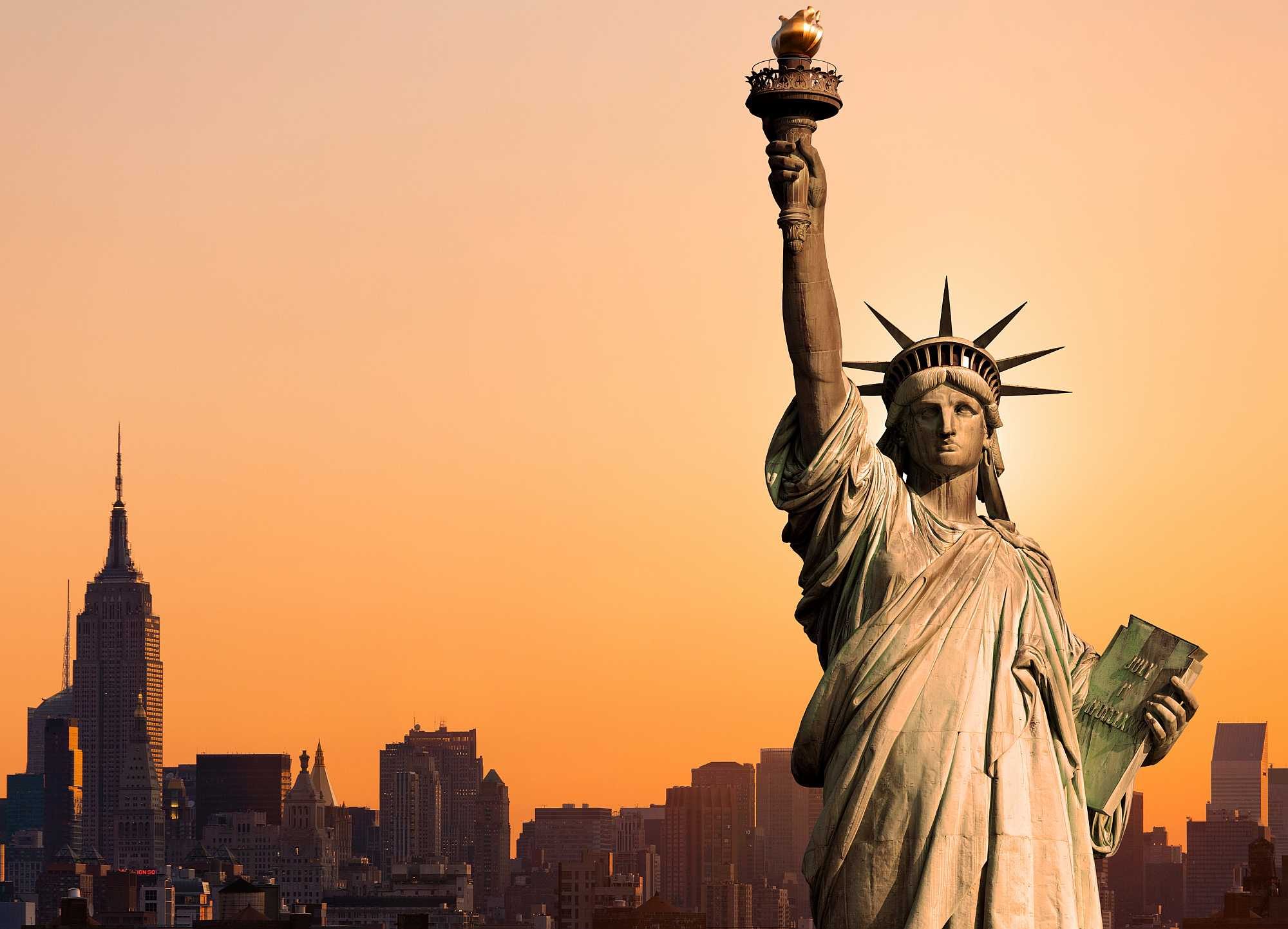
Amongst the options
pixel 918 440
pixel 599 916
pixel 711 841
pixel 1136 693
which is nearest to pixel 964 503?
pixel 918 440

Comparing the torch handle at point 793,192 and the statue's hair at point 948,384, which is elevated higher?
the torch handle at point 793,192

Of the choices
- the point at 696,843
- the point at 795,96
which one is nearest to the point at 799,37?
the point at 795,96

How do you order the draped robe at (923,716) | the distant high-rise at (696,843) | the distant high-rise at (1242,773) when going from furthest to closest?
1. the distant high-rise at (696,843)
2. the distant high-rise at (1242,773)
3. the draped robe at (923,716)

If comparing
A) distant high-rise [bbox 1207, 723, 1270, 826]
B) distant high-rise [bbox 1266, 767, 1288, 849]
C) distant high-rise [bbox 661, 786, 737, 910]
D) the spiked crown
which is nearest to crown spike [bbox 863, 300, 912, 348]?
the spiked crown

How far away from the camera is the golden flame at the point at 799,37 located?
53.7 ft

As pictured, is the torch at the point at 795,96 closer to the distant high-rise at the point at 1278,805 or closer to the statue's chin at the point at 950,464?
the statue's chin at the point at 950,464

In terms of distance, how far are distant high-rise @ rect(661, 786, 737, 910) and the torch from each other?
153260mm

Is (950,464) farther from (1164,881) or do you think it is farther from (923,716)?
(1164,881)

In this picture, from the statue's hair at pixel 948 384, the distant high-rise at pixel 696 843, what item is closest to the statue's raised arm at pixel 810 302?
the statue's hair at pixel 948 384

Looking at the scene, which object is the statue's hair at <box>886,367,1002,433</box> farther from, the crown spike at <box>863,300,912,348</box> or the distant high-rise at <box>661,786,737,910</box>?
the distant high-rise at <box>661,786,737,910</box>

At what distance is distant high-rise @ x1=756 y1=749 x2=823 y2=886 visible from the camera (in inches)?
5561

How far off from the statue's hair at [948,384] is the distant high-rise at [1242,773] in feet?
315

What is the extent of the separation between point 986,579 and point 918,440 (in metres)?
0.96

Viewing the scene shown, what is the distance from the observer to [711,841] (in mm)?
173875
